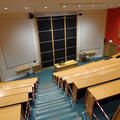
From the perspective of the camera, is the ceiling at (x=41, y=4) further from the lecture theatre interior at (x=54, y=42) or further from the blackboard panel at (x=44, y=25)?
the blackboard panel at (x=44, y=25)

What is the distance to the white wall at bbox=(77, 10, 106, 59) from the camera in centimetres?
848

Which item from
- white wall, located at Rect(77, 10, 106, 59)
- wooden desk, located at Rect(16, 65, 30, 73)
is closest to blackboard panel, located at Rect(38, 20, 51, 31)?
white wall, located at Rect(77, 10, 106, 59)

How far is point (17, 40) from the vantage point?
6.85m

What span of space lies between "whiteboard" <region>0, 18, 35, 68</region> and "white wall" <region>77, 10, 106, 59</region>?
157 inches

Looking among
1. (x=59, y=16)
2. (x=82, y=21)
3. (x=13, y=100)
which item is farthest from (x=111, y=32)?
(x=13, y=100)

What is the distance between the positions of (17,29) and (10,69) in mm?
2686

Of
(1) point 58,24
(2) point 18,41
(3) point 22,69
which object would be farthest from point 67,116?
(1) point 58,24

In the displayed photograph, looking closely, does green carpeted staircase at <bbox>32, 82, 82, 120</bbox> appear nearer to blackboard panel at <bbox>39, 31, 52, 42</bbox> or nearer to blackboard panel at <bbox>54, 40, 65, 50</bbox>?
blackboard panel at <bbox>39, 31, 52, 42</bbox>

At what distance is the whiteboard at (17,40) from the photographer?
251 inches

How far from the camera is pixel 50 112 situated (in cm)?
292

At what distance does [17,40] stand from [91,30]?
601cm

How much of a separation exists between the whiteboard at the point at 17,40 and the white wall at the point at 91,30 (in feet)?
13.1

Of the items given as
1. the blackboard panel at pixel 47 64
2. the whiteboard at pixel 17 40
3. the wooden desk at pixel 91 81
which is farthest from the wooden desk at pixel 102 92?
the blackboard panel at pixel 47 64

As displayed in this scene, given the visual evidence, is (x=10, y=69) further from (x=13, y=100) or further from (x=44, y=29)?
(x=13, y=100)
